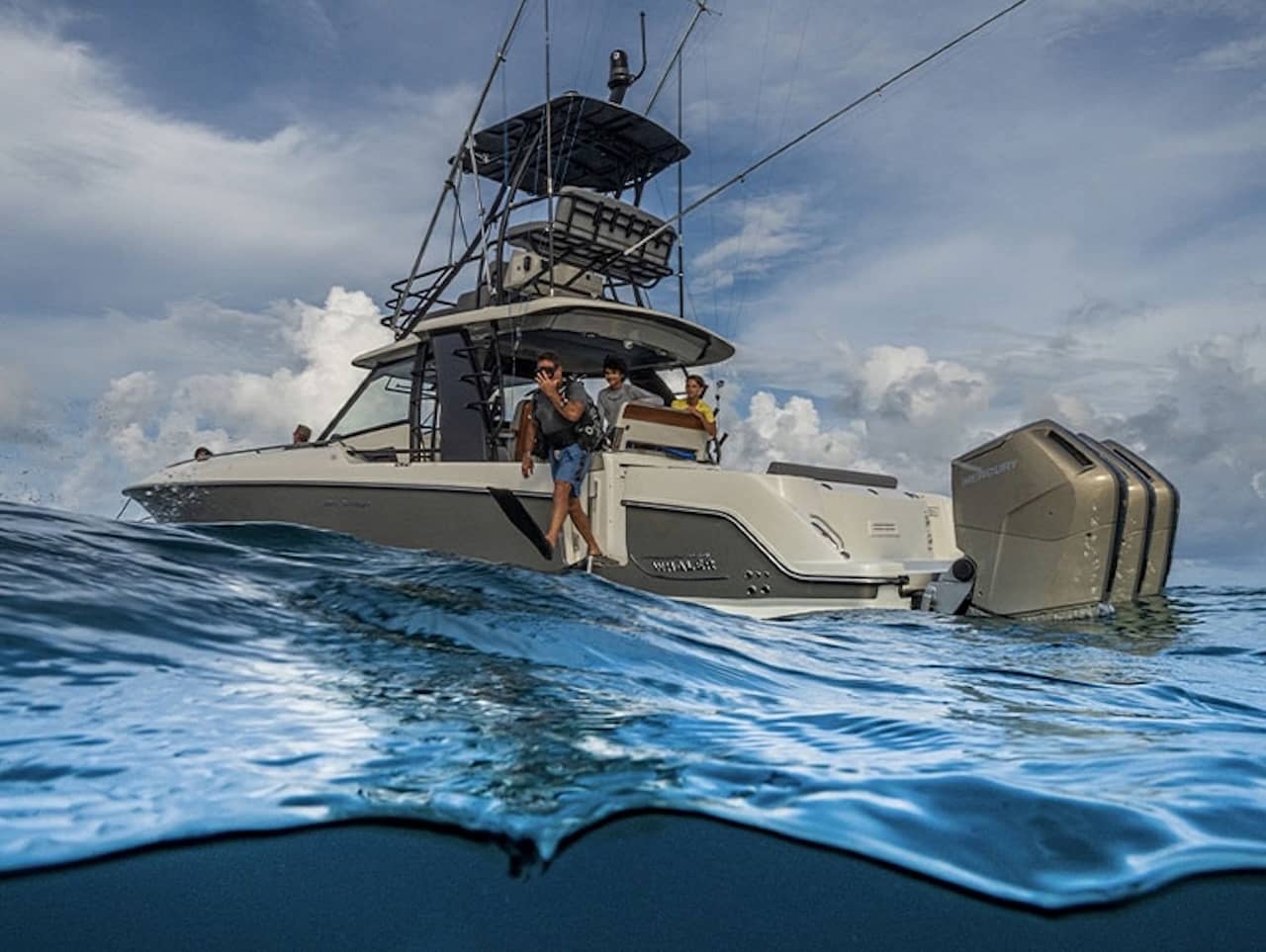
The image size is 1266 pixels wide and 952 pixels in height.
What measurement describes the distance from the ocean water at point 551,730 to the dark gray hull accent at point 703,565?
1.95 metres

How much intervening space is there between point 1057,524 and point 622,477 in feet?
8.86

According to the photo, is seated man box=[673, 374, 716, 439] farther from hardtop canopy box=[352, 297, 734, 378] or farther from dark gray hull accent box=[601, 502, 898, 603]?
dark gray hull accent box=[601, 502, 898, 603]

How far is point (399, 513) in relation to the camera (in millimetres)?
6816

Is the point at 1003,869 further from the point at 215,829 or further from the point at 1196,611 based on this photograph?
the point at 1196,611

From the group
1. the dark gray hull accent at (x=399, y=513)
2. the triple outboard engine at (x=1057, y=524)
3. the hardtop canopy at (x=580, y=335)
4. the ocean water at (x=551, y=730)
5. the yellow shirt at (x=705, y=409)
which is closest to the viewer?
the ocean water at (x=551, y=730)

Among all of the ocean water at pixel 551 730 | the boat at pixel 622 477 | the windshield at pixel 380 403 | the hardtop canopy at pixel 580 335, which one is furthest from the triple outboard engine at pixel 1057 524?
the windshield at pixel 380 403

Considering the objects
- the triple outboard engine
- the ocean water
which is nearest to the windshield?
→ the ocean water

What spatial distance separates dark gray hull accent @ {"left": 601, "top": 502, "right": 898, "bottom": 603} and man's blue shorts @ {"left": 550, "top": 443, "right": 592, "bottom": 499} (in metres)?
0.42

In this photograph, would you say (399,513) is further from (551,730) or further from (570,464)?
(551,730)

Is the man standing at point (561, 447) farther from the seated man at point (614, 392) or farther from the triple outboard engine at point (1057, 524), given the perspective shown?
the triple outboard engine at point (1057, 524)

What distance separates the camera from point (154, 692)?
1.84m

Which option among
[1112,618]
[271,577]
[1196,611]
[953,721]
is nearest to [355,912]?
[953,721]

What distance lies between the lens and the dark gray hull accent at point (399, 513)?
648 cm

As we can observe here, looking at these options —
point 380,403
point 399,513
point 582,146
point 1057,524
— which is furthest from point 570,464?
point 582,146
